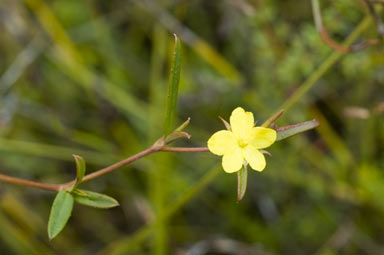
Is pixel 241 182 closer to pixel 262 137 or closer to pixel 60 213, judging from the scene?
pixel 262 137

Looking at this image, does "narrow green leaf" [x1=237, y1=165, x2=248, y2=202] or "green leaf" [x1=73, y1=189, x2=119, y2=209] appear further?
"green leaf" [x1=73, y1=189, x2=119, y2=209]

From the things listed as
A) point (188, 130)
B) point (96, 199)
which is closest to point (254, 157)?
point (96, 199)

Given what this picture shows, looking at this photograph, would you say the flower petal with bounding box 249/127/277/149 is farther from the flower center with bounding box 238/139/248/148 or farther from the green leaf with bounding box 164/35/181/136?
the green leaf with bounding box 164/35/181/136

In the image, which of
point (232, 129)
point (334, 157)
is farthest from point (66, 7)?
point (232, 129)

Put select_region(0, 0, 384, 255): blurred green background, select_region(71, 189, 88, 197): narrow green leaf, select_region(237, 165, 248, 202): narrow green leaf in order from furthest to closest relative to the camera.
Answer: select_region(0, 0, 384, 255): blurred green background
select_region(71, 189, 88, 197): narrow green leaf
select_region(237, 165, 248, 202): narrow green leaf

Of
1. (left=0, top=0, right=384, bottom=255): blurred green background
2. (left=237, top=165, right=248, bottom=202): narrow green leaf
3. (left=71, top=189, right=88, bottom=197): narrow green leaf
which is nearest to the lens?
(left=237, top=165, right=248, bottom=202): narrow green leaf

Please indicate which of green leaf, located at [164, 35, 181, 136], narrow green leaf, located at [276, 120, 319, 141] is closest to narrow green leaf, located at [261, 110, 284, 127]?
narrow green leaf, located at [276, 120, 319, 141]

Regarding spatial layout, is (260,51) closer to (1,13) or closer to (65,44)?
(65,44)
